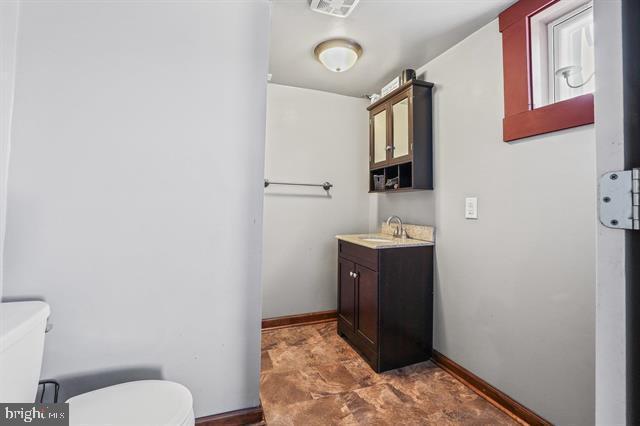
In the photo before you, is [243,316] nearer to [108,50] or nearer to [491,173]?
[108,50]

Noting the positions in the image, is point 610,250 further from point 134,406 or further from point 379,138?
point 379,138

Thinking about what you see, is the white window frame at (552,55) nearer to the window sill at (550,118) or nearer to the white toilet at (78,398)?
the window sill at (550,118)

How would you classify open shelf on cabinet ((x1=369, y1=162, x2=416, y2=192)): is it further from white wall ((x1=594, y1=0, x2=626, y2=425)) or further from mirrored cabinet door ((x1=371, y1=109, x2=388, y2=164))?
white wall ((x1=594, y1=0, x2=626, y2=425))

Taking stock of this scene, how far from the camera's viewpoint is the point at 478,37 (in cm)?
183

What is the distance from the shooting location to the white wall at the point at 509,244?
1.33 m

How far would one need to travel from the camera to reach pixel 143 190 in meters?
1.30

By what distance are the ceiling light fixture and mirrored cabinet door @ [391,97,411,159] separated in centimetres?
48

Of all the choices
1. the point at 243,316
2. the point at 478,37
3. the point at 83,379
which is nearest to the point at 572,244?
the point at 478,37

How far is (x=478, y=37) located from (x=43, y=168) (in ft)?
7.83

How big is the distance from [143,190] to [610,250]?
4.92 ft

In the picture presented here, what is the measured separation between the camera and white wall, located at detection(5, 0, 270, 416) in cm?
118

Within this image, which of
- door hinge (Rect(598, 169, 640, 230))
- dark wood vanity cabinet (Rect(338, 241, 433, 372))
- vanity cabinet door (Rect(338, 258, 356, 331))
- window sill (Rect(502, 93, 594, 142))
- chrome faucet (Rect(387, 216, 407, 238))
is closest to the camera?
door hinge (Rect(598, 169, 640, 230))

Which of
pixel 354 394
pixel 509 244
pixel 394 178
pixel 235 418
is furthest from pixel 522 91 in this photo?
pixel 235 418

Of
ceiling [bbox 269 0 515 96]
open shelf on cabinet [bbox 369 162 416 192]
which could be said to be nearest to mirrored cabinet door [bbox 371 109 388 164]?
open shelf on cabinet [bbox 369 162 416 192]
